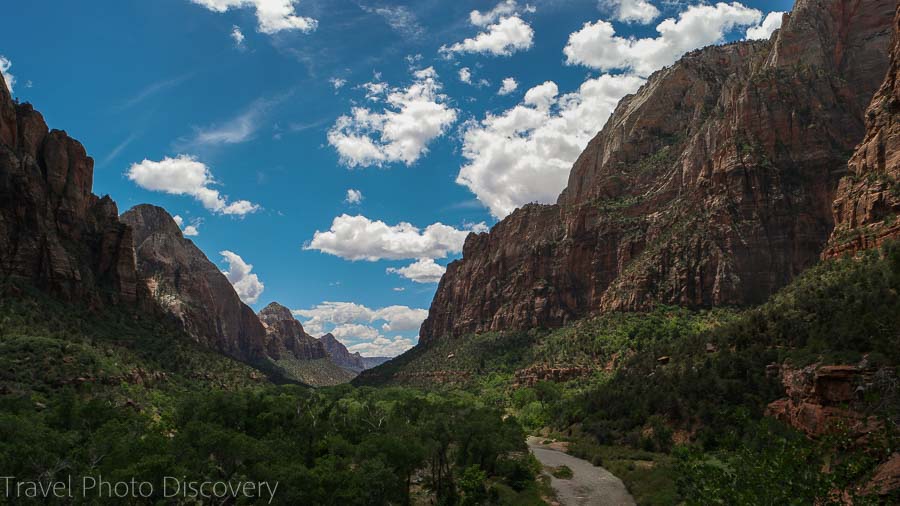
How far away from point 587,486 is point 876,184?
4602cm

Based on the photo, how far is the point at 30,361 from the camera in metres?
57.6

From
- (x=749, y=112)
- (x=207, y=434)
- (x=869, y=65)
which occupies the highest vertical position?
(x=869, y=65)

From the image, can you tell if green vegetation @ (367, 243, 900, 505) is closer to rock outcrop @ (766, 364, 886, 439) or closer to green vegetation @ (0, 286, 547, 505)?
rock outcrop @ (766, 364, 886, 439)

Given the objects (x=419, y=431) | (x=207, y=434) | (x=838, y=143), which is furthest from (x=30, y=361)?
(x=838, y=143)

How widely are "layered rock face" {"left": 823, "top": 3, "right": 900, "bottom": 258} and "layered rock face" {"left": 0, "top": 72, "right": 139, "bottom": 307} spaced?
350 ft

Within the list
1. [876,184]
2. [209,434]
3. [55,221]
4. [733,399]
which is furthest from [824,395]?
[55,221]

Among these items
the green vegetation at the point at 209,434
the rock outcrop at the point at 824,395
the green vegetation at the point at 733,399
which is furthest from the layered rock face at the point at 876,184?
the green vegetation at the point at 209,434

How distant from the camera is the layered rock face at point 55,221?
84938 mm

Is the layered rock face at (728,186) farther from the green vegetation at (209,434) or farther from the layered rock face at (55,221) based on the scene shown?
the layered rock face at (55,221)

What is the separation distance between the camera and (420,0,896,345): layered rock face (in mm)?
103438

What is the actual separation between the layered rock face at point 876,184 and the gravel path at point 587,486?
119 ft

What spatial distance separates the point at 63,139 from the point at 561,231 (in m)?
122

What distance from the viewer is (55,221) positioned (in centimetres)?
9512

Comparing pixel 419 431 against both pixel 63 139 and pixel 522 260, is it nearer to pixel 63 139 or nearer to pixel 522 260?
pixel 63 139
